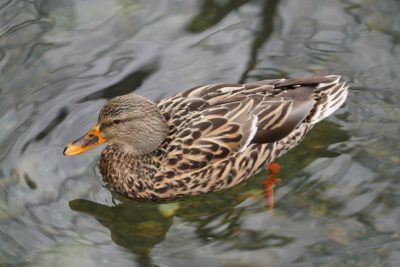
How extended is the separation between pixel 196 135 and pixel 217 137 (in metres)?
0.19

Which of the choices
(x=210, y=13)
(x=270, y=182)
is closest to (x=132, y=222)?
(x=270, y=182)

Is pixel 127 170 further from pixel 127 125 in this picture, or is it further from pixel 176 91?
pixel 176 91

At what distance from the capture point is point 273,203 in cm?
711

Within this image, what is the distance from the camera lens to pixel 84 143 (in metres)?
7.03

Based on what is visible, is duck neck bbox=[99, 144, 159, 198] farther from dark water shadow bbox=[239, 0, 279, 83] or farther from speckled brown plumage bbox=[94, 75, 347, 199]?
dark water shadow bbox=[239, 0, 279, 83]

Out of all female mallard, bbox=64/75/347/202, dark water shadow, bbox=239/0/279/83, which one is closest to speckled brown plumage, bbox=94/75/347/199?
female mallard, bbox=64/75/347/202

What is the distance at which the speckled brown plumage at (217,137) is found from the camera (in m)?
6.99

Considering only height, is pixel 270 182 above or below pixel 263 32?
below

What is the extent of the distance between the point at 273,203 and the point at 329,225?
21.2 inches

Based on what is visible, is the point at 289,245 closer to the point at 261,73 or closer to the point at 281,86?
the point at 281,86

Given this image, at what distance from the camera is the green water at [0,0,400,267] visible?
22.1ft

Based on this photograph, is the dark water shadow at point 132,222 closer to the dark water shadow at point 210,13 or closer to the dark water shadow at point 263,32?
the dark water shadow at point 263,32

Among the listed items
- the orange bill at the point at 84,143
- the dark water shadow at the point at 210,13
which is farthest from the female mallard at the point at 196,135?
the dark water shadow at the point at 210,13

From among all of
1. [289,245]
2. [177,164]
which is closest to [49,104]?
[177,164]
